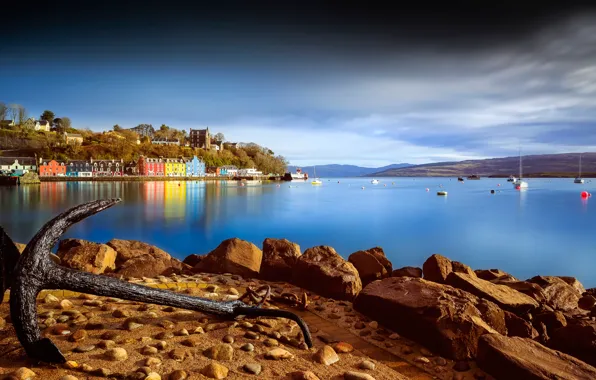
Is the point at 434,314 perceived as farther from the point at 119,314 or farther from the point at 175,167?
the point at 175,167

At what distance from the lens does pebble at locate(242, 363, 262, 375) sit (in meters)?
3.18

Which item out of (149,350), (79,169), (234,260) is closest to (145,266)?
(234,260)

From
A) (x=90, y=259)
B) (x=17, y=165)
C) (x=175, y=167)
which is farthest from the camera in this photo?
(x=175, y=167)

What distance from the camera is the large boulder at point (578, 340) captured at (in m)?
4.48

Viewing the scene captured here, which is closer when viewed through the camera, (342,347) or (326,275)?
(342,347)

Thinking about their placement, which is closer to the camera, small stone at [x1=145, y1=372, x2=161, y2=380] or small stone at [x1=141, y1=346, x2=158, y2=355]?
small stone at [x1=145, y1=372, x2=161, y2=380]

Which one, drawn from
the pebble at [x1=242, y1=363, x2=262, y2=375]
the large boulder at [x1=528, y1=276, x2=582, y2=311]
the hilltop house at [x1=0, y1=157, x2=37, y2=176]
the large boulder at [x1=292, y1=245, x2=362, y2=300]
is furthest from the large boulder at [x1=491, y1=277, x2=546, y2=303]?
the hilltop house at [x1=0, y1=157, x2=37, y2=176]

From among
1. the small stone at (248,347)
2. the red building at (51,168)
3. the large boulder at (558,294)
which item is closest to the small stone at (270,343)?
the small stone at (248,347)

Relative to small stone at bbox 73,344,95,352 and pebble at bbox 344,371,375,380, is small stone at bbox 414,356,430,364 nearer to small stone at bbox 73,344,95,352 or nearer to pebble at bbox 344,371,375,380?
pebble at bbox 344,371,375,380

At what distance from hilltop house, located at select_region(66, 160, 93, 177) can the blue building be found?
30.4m

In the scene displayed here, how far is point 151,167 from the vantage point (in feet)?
380

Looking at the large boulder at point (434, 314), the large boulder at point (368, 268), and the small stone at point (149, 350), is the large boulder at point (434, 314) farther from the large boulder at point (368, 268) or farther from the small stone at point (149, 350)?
the small stone at point (149, 350)

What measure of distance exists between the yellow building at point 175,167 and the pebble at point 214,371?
123 metres

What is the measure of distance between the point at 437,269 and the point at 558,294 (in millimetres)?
2155
